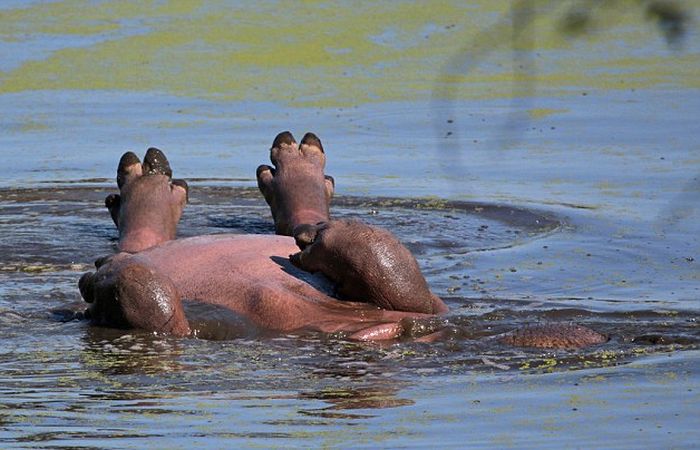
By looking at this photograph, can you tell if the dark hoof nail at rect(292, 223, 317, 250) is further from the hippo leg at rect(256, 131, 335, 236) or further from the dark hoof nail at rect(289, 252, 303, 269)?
the hippo leg at rect(256, 131, 335, 236)

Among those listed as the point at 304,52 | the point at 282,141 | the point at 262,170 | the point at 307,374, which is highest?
the point at 304,52

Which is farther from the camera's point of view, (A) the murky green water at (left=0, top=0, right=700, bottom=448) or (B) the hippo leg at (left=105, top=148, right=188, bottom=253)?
(B) the hippo leg at (left=105, top=148, right=188, bottom=253)

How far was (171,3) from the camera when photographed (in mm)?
14109

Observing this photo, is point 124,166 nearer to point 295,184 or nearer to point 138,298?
point 295,184

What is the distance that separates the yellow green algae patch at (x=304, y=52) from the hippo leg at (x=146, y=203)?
13.6ft

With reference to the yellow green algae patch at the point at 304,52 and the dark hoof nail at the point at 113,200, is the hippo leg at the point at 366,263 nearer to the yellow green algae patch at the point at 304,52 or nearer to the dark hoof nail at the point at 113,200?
the dark hoof nail at the point at 113,200

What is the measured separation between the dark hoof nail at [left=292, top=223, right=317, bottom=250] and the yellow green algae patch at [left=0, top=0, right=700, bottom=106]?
5.37 metres

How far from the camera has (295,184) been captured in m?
7.08

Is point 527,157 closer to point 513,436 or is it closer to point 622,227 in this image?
point 622,227

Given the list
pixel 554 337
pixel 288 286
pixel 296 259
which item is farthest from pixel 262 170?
pixel 554 337

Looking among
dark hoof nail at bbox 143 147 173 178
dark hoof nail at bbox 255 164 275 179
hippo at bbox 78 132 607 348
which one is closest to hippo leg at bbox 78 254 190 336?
hippo at bbox 78 132 607 348

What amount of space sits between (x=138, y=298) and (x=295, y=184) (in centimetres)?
188

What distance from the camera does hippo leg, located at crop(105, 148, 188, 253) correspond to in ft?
22.2

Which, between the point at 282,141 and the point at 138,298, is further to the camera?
the point at 282,141
